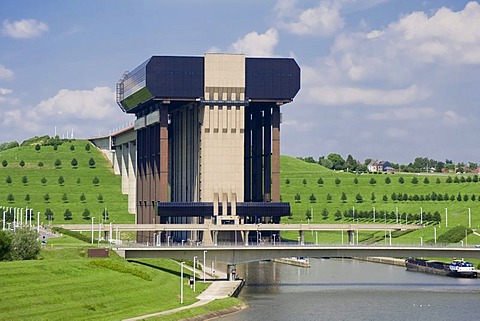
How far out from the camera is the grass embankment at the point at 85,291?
107500 millimetres

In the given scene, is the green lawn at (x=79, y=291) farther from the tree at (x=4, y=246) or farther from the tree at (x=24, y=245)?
the tree at (x=4, y=246)

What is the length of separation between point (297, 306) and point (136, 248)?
1513 inches

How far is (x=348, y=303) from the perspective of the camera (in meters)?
141

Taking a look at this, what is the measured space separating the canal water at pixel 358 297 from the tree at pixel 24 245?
31.0 m

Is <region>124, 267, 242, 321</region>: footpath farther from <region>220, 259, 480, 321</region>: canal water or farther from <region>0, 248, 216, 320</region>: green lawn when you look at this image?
<region>220, 259, 480, 321</region>: canal water

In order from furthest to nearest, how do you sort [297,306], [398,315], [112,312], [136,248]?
[136,248]
[297,306]
[398,315]
[112,312]

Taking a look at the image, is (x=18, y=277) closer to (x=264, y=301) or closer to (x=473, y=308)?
(x=264, y=301)

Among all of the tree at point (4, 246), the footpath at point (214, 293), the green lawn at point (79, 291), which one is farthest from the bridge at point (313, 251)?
the tree at point (4, 246)

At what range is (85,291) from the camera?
12025 cm

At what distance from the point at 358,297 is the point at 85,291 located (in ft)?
154

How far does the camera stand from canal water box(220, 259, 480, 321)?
127500 millimetres

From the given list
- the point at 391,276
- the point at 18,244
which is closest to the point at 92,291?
the point at 18,244

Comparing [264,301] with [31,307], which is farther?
[264,301]

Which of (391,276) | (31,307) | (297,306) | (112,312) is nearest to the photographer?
(31,307)
